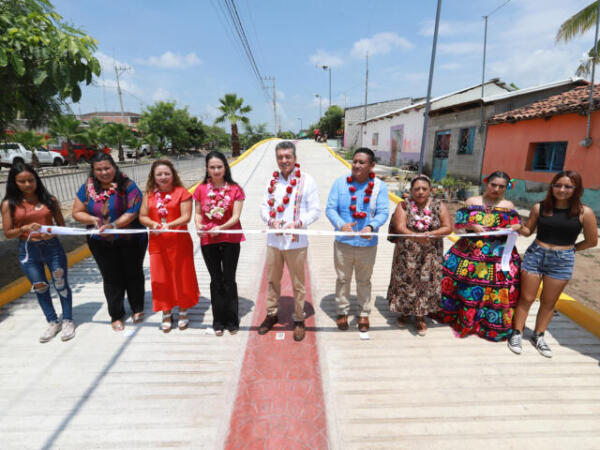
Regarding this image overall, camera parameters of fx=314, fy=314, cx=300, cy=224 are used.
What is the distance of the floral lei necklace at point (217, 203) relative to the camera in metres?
3.18

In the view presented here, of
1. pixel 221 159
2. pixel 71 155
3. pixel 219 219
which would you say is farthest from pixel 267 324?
pixel 71 155

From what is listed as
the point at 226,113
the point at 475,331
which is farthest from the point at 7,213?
the point at 226,113

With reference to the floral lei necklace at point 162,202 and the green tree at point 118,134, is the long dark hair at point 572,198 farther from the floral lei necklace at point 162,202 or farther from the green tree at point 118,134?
the green tree at point 118,134

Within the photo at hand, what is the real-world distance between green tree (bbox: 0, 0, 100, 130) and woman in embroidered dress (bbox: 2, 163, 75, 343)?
0.94 meters

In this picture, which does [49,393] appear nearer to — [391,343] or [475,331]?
Result: [391,343]

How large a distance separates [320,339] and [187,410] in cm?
147

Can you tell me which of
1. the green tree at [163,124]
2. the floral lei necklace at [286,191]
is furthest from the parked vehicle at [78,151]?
the floral lei necklace at [286,191]

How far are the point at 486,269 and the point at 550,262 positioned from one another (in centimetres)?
53

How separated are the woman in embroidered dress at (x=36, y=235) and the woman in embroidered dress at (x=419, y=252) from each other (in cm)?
354

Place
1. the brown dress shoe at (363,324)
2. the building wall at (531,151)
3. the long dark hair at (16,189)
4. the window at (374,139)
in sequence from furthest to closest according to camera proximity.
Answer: the window at (374,139) → the building wall at (531,151) → the brown dress shoe at (363,324) → the long dark hair at (16,189)

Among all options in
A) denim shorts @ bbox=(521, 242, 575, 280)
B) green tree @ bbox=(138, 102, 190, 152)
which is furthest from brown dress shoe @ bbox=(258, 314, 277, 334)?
green tree @ bbox=(138, 102, 190, 152)

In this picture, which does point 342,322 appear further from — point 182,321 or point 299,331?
point 182,321

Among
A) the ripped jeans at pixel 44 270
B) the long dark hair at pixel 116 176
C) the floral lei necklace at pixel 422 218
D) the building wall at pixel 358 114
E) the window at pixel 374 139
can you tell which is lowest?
the ripped jeans at pixel 44 270

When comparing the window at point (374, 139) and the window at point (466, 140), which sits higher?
the window at point (374, 139)
